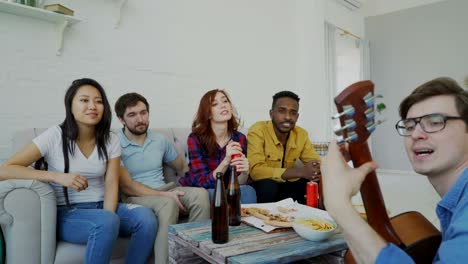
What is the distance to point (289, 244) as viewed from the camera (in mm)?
1227

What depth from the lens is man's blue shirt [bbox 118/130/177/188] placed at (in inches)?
85.0

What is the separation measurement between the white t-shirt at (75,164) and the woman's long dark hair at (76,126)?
1.0 inches

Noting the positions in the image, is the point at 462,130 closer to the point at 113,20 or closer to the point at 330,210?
the point at 330,210

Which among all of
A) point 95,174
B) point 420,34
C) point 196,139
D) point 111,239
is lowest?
point 111,239

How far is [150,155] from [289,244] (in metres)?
1.26

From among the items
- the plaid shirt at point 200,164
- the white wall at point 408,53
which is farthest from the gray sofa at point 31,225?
the white wall at point 408,53

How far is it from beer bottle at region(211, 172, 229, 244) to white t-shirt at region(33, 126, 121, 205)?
811 millimetres

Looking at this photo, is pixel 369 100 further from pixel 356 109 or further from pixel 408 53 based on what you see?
pixel 408 53

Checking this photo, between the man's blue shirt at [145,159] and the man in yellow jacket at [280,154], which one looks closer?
the man's blue shirt at [145,159]

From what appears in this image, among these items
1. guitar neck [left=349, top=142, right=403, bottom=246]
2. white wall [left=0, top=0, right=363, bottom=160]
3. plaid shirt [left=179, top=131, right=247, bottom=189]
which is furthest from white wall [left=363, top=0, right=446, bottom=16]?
guitar neck [left=349, top=142, right=403, bottom=246]

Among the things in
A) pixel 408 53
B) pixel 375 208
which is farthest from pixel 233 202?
pixel 408 53

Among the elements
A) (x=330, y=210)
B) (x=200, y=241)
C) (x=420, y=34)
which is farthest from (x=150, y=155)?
(x=420, y=34)

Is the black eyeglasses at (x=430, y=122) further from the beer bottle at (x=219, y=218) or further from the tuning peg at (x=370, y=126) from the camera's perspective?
the beer bottle at (x=219, y=218)

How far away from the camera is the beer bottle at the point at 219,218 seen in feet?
3.99
